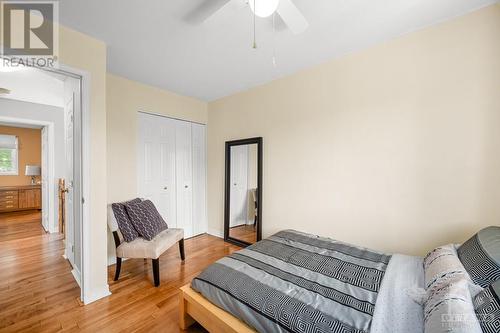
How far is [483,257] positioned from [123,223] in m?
2.93

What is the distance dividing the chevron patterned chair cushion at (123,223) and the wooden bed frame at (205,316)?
1.14 m

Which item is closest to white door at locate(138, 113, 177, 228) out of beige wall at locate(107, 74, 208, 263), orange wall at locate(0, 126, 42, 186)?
beige wall at locate(107, 74, 208, 263)

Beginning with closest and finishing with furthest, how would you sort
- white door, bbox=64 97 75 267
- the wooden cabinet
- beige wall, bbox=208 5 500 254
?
1. beige wall, bbox=208 5 500 254
2. white door, bbox=64 97 75 267
3. the wooden cabinet

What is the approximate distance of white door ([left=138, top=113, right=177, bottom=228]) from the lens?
9.70ft

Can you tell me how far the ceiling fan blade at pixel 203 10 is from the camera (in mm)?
1504

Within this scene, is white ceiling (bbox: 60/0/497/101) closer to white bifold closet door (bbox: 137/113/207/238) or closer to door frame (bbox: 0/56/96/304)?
door frame (bbox: 0/56/96/304)

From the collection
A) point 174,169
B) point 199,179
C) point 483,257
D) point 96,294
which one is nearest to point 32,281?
point 96,294

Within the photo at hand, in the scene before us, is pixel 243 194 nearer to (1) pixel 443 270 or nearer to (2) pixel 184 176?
(2) pixel 184 176

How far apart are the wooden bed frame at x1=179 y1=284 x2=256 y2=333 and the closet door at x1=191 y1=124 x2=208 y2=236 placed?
211 centimetres

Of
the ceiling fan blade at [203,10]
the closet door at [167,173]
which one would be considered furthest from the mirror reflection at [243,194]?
the ceiling fan blade at [203,10]

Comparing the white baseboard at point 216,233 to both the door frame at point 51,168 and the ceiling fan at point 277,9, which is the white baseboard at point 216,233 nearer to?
the door frame at point 51,168

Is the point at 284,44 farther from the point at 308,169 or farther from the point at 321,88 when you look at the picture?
the point at 308,169

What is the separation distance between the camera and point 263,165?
2.93 m

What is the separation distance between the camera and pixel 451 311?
80 cm
